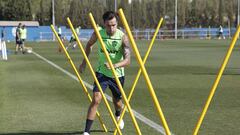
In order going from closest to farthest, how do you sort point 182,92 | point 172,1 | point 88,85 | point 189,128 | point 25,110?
point 189,128 < point 25,110 < point 182,92 < point 88,85 < point 172,1

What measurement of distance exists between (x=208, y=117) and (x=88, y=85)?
20.2 ft

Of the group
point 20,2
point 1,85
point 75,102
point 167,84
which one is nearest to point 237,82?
point 167,84

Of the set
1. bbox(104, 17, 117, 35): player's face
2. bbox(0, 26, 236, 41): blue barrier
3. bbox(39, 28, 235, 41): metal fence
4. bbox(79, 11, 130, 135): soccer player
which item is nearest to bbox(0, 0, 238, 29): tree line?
bbox(39, 28, 235, 41): metal fence

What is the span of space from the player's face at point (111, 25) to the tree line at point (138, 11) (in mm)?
81437

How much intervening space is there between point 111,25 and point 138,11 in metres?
91.9

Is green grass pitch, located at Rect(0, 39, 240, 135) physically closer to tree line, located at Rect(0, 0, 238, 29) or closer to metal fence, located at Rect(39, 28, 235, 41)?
metal fence, located at Rect(39, 28, 235, 41)

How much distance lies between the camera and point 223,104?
11.8 m

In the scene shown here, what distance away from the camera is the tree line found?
89.8m

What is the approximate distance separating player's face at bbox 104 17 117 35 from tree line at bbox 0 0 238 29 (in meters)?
81.4

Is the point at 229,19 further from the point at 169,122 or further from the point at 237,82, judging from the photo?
the point at 169,122

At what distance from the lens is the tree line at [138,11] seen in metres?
89.8

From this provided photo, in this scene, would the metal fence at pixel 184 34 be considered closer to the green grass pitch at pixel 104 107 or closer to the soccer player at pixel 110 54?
the green grass pitch at pixel 104 107

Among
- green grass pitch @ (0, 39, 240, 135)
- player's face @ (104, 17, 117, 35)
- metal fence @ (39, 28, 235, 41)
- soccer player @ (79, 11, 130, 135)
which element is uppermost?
player's face @ (104, 17, 117, 35)

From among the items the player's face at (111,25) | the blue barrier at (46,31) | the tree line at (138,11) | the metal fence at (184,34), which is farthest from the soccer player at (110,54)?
the tree line at (138,11)
